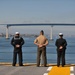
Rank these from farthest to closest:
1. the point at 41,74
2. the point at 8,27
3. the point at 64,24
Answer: the point at 64,24
the point at 8,27
the point at 41,74

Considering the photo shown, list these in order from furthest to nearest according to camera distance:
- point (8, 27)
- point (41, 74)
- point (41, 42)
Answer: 1. point (8, 27)
2. point (41, 42)
3. point (41, 74)

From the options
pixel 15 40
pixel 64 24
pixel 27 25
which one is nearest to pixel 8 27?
pixel 27 25

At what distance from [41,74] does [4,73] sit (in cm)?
140

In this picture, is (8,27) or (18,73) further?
(8,27)

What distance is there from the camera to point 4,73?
43.0 feet

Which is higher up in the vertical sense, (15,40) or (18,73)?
(15,40)

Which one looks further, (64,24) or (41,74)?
(64,24)

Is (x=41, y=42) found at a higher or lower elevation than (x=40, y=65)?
higher

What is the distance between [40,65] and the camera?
53.9 ft

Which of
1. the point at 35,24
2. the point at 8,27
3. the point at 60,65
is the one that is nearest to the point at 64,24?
the point at 35,24

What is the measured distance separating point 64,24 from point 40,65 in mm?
110084

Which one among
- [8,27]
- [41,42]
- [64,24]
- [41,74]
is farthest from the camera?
[64,24]

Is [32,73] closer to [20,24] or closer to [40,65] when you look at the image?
[40,65]

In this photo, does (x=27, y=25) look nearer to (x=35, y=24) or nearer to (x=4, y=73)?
→ (x=35, y=24)
